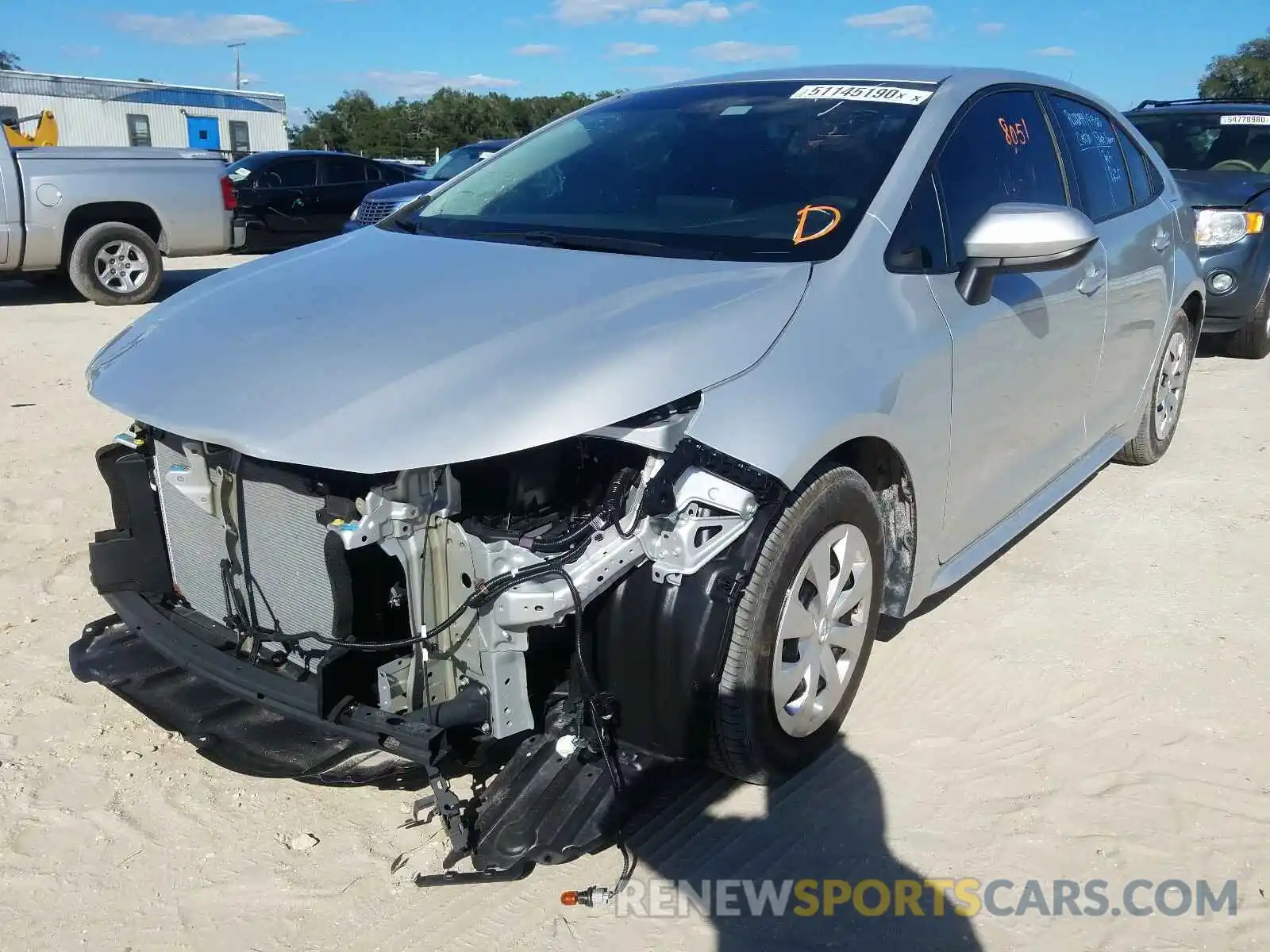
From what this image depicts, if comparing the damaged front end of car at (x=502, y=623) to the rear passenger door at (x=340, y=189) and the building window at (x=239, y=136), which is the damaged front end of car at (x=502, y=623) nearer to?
the rear passenger door at (x=340, y=189)

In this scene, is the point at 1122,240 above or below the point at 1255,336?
above

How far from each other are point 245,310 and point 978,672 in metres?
2.37

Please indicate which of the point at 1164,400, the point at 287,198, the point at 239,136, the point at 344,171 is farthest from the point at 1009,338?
the point at 239,136

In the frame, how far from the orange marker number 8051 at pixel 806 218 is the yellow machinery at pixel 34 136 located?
9335mm

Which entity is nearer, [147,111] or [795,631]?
[795,631]

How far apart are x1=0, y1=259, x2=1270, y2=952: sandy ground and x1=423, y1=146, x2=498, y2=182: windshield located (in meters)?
9.21

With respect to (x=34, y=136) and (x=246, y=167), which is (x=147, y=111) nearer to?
(x=246, y=167)

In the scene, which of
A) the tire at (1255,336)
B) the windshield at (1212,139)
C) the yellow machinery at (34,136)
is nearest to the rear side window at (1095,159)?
the tire at (1255,336)

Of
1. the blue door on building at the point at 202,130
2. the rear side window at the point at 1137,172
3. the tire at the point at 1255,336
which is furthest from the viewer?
the blue door on building at the point at 202,130

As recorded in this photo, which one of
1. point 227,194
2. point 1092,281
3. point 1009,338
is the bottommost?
point 1009,338

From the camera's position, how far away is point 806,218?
276 centimetres

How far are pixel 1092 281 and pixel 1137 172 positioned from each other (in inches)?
45.2

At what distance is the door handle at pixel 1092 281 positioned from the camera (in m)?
3.54

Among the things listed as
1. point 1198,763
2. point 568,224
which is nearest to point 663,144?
point 568,224
